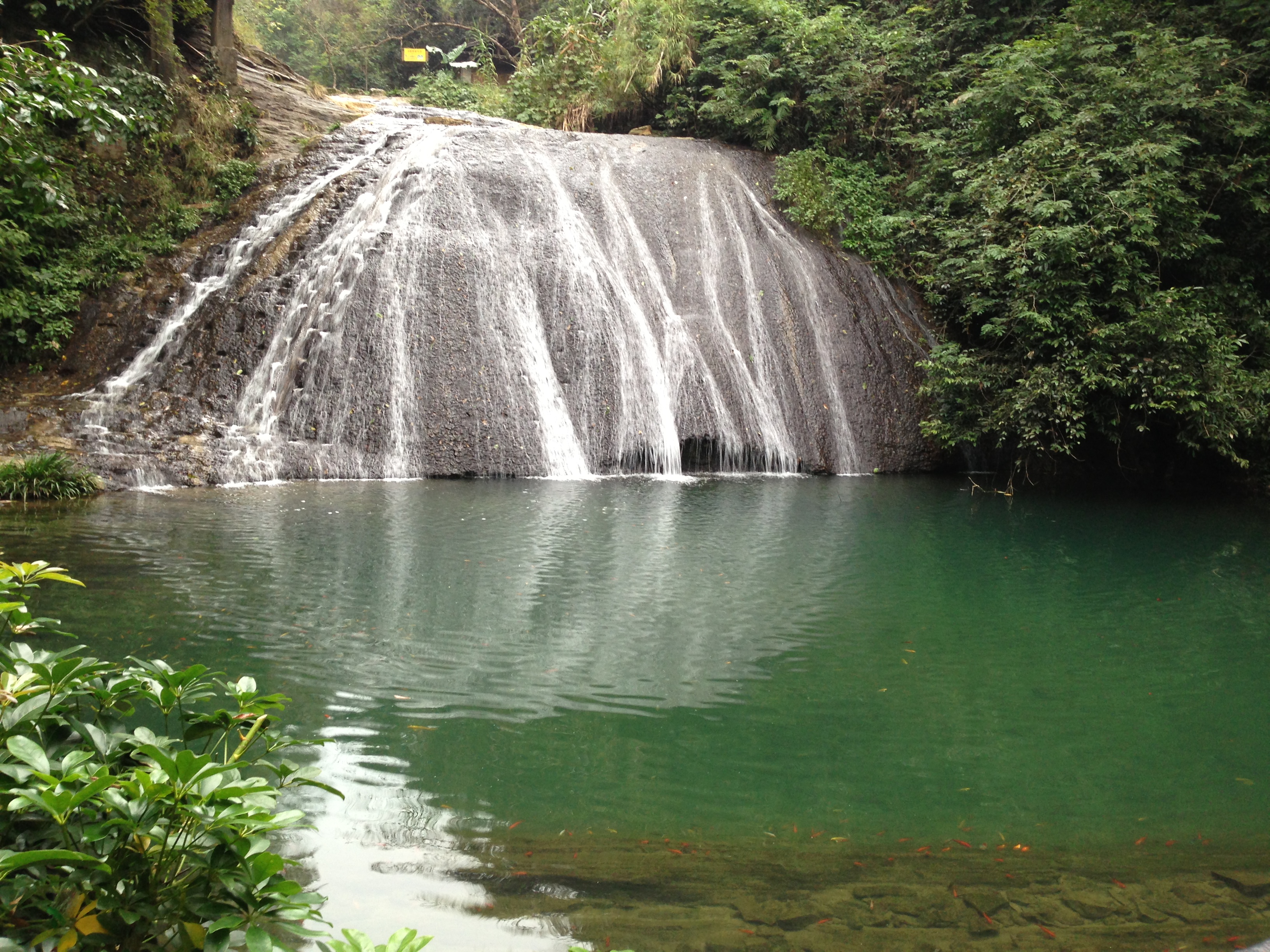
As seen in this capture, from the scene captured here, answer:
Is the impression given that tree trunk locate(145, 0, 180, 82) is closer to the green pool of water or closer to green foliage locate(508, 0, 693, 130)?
green foliage locate(508, 0, 693, 130)

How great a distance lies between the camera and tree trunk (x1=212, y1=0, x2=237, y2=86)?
17.1m

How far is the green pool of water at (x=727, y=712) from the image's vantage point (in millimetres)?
2891

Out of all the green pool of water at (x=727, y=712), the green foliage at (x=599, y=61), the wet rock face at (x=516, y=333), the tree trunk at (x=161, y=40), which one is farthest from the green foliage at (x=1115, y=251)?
the tree trunk at (x=161, y=40)

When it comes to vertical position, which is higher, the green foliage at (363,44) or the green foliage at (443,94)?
the green foliage at (363,44)

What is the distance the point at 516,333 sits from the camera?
14211 millimetres

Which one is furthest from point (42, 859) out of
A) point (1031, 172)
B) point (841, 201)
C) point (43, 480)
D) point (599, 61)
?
point (599, 61)

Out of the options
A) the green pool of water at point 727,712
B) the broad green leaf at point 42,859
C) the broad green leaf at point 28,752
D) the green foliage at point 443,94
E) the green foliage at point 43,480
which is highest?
the green foliage at point 443,94

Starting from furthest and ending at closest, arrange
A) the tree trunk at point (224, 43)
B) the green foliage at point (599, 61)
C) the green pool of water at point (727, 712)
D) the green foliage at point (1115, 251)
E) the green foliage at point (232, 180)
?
the green foliage at point (599, 61)
the tree trunk at point (224, 43)
the green foliage at point (232, 180)
the green foliage at point (1115, 251)
the green pool of water at point (727, 712)

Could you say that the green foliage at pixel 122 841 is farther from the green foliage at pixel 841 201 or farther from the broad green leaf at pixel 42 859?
the green foliage at pixel 841 201

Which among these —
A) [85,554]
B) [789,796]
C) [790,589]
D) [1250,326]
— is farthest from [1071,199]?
[85,554]

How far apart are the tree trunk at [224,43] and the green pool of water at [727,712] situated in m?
11.4


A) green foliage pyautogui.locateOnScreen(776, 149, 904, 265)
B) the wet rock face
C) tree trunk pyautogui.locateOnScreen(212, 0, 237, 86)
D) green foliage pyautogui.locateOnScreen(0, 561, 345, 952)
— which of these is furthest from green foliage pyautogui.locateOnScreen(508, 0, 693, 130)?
green foliage pyautogui.locateOnScreen(0, 561, 345, 952)

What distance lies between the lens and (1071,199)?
40.0 feet

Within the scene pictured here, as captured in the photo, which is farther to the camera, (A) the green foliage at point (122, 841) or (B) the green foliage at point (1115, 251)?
(B) the green foliage at point (1115, 251)
